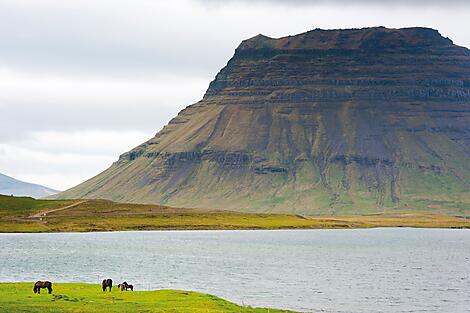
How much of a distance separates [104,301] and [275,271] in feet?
165

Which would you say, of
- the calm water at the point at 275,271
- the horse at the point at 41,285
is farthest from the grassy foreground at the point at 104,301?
the calm water at the point at 275,271

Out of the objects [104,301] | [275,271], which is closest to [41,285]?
[104,301]

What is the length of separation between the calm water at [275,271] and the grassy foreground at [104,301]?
9721 millimetres

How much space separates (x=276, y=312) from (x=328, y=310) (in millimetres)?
9697

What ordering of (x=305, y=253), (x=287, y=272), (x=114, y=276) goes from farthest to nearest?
(x=305, y=253), (x=287, y=272), (x=114, y=276)

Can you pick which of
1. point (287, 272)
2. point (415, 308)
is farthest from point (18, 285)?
point (287, 272)

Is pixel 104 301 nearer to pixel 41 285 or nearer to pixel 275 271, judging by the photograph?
pixel 41 285

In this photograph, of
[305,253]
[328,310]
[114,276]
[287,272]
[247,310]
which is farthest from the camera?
[305,253]

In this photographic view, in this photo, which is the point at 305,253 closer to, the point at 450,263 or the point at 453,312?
the point at 450,263

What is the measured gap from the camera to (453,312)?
265 ft

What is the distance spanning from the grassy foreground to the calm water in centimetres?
972

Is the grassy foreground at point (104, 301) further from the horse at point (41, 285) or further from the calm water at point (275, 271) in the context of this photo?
the calm water at point (275, 271)

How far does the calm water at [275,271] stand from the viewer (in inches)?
3501

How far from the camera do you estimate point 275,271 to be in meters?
119
